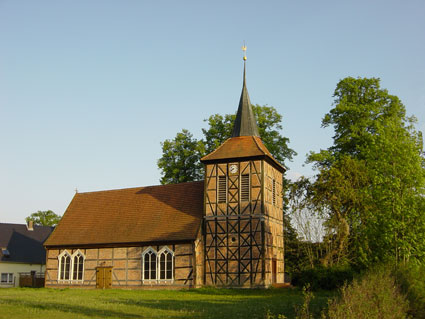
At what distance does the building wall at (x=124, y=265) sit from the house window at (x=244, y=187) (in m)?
4.41

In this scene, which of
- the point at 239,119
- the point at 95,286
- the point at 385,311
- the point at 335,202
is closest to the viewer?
the point at 385,311

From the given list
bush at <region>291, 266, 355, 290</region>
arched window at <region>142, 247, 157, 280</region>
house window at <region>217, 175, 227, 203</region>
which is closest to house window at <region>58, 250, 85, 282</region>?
arched window at <region>142, 247, 157, 280</region>

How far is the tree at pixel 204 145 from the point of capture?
4109 centimetres

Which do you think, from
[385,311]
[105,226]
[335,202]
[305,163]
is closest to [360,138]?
[305,163]

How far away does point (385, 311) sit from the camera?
1146cm

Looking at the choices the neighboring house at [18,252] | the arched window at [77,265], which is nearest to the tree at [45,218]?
the neighboring house at [18,252]

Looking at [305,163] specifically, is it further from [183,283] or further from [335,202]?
[183,283]

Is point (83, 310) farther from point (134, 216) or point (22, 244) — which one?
point (22, 244)

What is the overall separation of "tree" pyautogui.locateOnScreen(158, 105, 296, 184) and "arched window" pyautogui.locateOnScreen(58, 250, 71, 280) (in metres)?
10.8

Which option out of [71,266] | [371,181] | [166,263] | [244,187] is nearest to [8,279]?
[71,266]

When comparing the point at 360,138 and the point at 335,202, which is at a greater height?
the point at 360,138

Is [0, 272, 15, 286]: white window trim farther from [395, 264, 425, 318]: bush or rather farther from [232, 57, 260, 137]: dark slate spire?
[395, 264, 425, 318]: bush

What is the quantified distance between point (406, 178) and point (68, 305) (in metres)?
16.5

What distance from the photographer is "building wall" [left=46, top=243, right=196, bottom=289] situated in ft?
104
